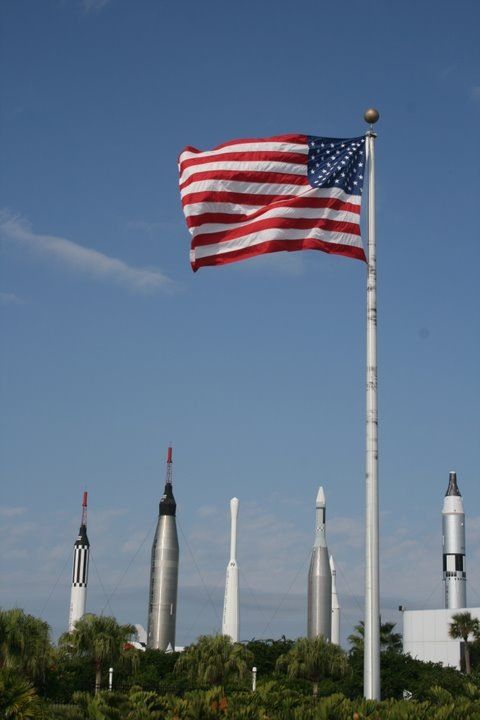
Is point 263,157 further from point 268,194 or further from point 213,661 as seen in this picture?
point 213,661

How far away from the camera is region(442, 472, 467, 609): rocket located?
108250 mm

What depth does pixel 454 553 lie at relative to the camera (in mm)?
109562

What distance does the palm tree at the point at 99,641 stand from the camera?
66.1m

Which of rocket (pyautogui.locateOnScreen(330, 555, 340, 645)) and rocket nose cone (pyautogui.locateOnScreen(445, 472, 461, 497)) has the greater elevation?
rocket nose cone (pyautogui.locateOnScreen(445, 472, 461, 497))

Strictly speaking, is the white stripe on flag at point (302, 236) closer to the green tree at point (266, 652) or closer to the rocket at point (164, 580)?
the green tree at point (266, 652)

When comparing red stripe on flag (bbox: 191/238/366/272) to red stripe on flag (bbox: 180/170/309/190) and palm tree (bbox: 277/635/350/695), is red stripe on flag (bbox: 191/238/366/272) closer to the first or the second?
red stripe on flag (bbox: 180/170/309/190)

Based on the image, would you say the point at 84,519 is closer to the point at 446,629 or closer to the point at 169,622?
the point at 169,622

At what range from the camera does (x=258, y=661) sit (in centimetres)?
8875

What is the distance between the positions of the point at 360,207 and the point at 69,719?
14.2 m

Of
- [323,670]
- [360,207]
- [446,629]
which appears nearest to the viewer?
[360,207]

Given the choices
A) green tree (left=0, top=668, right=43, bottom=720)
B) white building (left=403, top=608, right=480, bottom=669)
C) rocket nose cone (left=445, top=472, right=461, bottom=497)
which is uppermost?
rocket nose cone (left=445, top=472, right=461, bottom=497)

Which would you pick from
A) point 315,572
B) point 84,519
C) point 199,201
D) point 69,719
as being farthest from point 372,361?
point 84,519

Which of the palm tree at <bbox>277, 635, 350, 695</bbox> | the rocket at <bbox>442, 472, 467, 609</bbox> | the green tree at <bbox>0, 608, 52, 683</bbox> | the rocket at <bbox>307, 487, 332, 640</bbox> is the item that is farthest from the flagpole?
the rocket at <bbox>442, 472, 467, 609</bbox>

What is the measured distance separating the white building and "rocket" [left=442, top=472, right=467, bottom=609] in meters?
5.35
